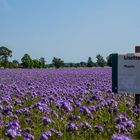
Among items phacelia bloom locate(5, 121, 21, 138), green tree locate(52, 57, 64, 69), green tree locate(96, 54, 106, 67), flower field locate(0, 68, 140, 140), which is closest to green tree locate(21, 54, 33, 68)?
green tree locate(52, 57, 64, 69)

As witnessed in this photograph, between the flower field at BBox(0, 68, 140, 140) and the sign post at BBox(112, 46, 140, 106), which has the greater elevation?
the sign post at BBox(112, 46, 140, 106)

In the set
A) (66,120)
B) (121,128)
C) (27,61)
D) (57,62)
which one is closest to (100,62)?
(57,62)

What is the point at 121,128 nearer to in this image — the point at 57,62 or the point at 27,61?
the point at 57,62

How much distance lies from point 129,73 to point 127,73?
0.03 meters

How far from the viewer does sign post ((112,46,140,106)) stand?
324 inches

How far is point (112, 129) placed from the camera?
677 cm

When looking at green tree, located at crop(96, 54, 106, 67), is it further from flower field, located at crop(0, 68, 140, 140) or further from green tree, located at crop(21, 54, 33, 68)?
flower field, located at crop(0, 68, 140, 140)

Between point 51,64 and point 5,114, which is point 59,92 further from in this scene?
point 51,64

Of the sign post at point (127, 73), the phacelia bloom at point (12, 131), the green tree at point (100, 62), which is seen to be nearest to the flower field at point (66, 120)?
the phacelia bloom at point (12, 131)

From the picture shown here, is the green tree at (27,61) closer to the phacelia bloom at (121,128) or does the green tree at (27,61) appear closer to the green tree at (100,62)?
the green tree at (100,62)

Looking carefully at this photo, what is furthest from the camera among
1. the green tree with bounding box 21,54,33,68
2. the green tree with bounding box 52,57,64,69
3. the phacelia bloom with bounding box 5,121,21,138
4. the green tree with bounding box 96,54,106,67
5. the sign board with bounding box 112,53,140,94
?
the green tree with bounding box 96,54,106,67

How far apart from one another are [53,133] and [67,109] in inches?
47.3

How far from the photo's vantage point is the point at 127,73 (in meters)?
8.27

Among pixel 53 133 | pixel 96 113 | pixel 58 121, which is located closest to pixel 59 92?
pixel 96 113
